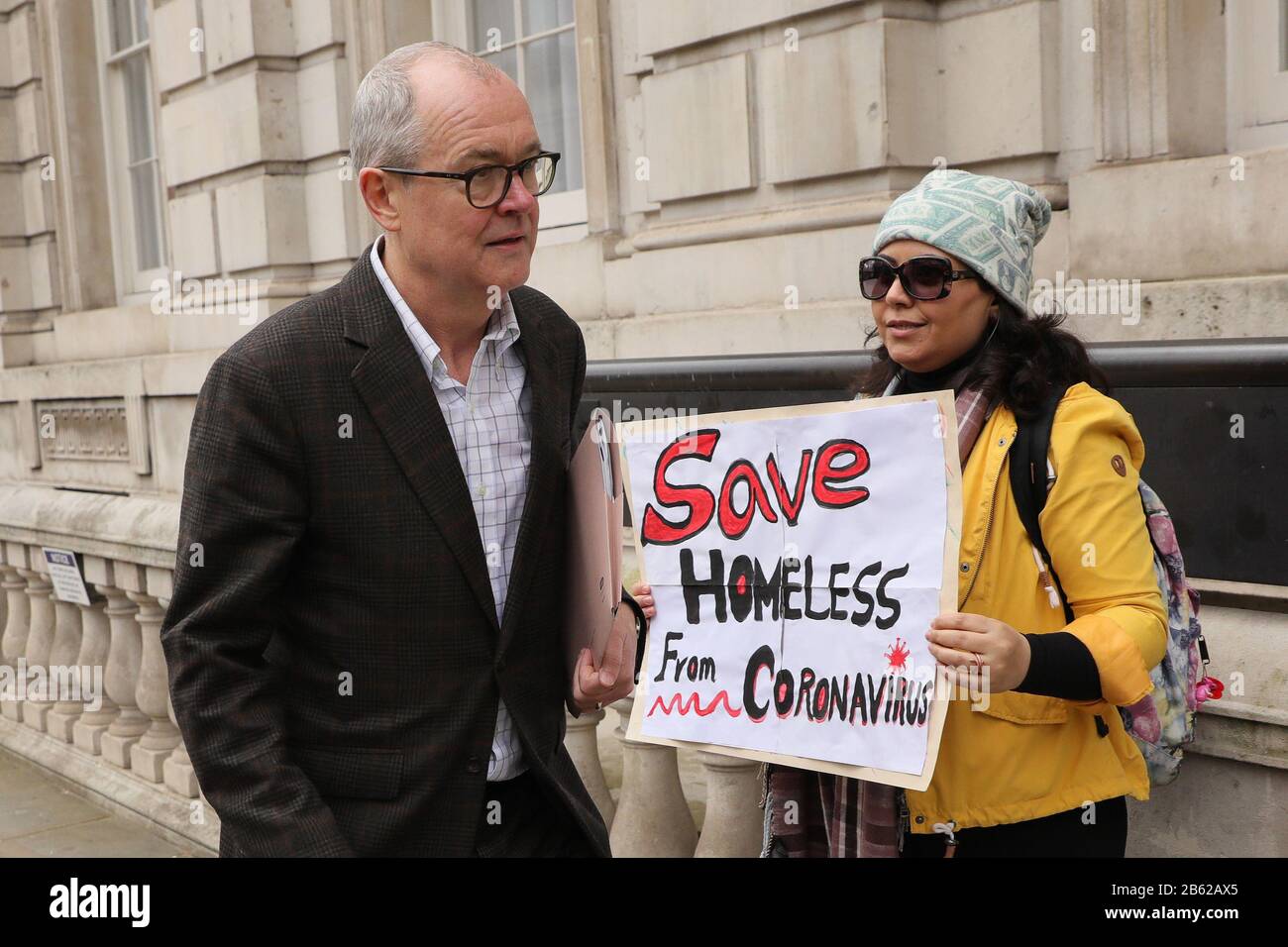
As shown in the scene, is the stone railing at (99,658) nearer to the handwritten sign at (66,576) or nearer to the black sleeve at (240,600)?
the handwritten sign at (66,576)

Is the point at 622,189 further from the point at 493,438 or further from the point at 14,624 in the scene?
the point at 493,438

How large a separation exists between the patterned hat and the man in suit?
62 cm

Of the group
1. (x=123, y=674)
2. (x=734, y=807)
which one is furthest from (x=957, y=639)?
(x=123, y=674)

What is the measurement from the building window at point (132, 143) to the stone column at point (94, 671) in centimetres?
481

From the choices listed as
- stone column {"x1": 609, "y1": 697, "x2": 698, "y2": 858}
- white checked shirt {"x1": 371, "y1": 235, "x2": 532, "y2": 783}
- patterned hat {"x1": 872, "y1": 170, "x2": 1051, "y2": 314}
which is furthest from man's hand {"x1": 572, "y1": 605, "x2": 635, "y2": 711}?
stone column {"x1": 609, "y1": 697, "x2": 698, "y2": 858}

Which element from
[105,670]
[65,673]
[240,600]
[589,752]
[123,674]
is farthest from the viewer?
[65,673]

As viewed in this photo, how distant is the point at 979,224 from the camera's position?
2.28 metres

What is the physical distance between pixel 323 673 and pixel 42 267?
34.5 feet

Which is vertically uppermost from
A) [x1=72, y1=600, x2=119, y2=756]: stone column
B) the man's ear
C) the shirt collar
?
the man's ear

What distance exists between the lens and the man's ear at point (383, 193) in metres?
2.12

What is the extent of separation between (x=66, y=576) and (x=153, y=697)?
1.06 meters

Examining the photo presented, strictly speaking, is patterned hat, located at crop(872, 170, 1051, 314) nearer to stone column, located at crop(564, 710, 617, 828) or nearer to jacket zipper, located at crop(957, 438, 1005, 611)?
jacket zipper, located at crop(957, 438, 1005, 611)

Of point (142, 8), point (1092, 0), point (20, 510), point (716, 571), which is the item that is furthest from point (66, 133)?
point (716, 571)

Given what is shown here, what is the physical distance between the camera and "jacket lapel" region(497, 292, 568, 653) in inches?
86.8
